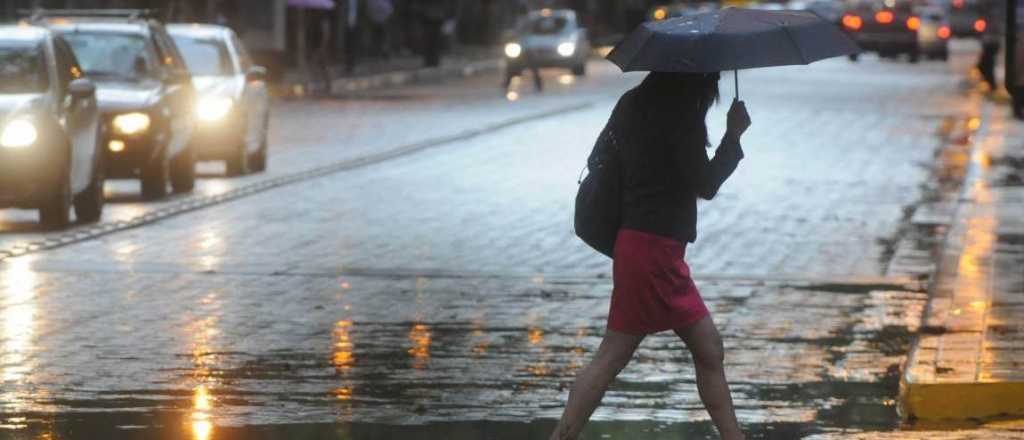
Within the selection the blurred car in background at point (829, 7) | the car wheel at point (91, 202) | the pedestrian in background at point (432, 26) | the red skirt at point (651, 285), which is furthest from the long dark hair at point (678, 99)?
the blurred car in background at point (829, 7)

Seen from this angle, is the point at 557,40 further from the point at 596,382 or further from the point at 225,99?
the point at 596,382

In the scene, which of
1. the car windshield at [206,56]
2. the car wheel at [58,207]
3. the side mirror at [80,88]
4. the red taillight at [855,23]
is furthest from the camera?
the red taillight at [855,23]

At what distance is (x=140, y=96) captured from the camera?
20.4 metres

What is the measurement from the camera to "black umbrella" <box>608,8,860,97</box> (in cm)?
748

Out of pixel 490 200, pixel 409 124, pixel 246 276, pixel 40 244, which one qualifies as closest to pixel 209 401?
pixel 246 276

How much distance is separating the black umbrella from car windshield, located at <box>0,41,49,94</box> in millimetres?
10170

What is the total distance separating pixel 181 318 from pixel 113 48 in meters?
9.46

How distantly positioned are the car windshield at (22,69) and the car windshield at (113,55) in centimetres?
317

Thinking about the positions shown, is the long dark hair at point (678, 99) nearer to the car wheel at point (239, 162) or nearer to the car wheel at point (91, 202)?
the car wheel at point (91, 202)

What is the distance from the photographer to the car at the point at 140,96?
20.3m

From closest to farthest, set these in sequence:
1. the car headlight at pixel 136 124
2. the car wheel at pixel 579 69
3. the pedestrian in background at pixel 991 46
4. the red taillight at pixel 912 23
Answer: the car headlight at pixel 136 124 < the pedestrian in background at pixel 991 46 < the car wheel at pixel 579 69 < the red taillight at pixel 912 23

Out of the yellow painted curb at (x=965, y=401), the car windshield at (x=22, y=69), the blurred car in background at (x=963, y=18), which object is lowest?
the blurred car in background at (x=963, y=18)

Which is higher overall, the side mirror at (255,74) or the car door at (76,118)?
the car door at (76,118)

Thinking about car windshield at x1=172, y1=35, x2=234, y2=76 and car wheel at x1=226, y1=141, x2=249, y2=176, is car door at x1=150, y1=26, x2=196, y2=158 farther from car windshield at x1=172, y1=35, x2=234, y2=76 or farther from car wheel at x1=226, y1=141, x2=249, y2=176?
car windshield at x1=172, y1=35, x2=234, y2=76
